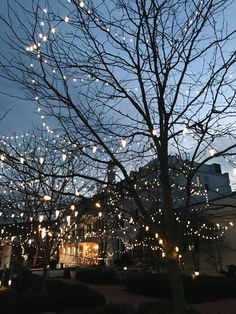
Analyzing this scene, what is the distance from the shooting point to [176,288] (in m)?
3.71

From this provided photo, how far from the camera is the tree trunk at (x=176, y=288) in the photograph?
12.0ft

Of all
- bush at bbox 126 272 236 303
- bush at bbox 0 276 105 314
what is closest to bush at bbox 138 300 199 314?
bush at bbox 0 276 105 314

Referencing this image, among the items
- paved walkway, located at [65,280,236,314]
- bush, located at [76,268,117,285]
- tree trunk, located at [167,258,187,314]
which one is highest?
bush, located at [76,268,117,285]

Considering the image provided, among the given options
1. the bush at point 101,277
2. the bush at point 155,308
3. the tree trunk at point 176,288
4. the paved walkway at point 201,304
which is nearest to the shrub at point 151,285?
the paved walkway at point 201,304

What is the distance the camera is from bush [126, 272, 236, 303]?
12133 millimetres

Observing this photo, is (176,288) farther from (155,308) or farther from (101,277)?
(101,277)

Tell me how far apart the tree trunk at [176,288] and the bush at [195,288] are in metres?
9.30

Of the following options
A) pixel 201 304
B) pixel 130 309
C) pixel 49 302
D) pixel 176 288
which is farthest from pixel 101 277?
pixel 176 288

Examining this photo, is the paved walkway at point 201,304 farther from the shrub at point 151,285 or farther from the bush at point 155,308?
the bush at point 155,308

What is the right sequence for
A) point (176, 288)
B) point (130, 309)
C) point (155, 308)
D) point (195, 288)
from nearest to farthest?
point (176, 288) < point (155, 308) < point (130, 309) < point (195, 288)

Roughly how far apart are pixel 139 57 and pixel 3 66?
6.54 feet

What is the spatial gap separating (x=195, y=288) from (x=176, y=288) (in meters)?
9.46

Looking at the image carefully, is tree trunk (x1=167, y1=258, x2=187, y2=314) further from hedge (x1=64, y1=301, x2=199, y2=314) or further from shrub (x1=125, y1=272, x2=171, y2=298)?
shrub (x1=125, y1=272, x2=171, y2=298)

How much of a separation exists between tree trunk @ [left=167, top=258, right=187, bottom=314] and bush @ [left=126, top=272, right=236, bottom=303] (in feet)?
30.5
